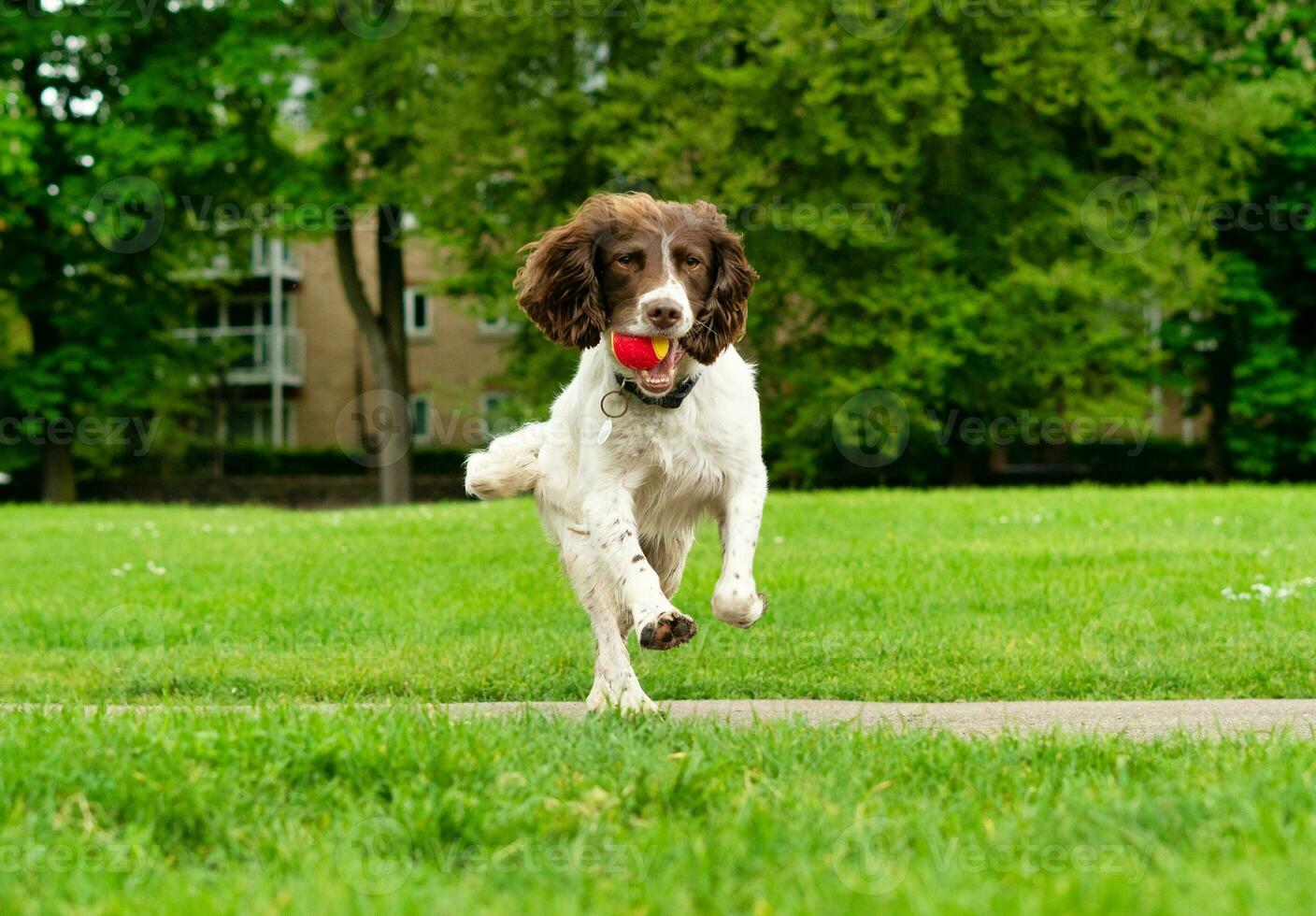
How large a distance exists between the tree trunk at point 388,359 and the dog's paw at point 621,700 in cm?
2207

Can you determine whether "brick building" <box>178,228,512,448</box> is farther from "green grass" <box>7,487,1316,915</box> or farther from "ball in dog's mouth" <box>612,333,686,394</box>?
"ball in dog's mouth" <box>612,333,686,394</box>

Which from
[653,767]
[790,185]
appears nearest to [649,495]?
[653,767]

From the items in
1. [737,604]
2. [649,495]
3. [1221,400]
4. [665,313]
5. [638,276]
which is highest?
[638,276]

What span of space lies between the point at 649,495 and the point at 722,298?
2.53 ft

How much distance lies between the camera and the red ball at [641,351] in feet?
16.1

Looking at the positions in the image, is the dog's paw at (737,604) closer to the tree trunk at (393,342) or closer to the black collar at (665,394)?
the black collar at (665,394)

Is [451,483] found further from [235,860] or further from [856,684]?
[235,860]

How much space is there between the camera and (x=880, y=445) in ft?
80.5

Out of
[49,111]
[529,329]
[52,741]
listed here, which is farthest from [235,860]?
[49,111]

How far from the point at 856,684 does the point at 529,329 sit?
20848 millimetres

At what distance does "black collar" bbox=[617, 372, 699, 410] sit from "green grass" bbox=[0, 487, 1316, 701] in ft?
4.99

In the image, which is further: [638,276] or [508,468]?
[508,468]

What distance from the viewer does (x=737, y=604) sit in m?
4.93

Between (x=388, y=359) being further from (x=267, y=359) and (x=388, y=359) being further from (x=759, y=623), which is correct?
(x=759, y=623)
